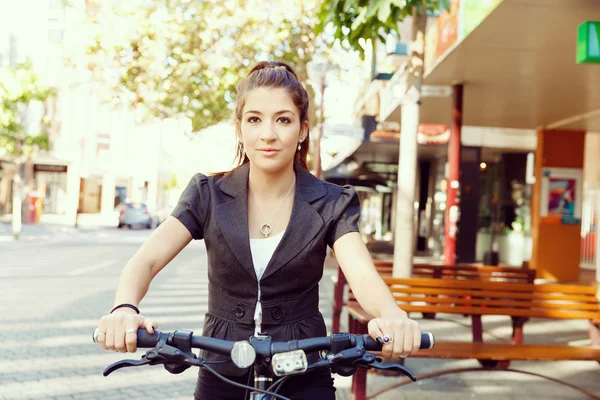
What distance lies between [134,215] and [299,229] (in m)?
35.9

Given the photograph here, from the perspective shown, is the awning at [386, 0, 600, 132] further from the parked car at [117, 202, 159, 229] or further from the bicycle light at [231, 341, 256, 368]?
the parked car at [117, 202, 159, 229]

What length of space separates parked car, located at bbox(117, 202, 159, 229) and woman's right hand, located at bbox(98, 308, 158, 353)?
35905 mm

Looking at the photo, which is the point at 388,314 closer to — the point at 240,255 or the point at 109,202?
the point at 240,255

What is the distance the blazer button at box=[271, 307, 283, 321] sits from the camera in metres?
2.18

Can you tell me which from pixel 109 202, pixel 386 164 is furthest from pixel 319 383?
pixel 109 202

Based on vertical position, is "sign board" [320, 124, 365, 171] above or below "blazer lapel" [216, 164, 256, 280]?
above

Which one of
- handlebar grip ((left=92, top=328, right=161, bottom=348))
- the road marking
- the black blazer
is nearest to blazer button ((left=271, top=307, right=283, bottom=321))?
the black blazer

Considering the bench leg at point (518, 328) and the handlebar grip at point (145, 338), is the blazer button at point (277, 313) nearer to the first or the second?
the handlebar grip at point (145, 338)

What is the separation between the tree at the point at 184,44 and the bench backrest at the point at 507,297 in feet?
40.3

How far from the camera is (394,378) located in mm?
6359

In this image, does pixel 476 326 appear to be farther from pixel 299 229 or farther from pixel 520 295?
pixel 299 229

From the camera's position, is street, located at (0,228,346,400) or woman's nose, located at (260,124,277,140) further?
street, located at (0,228,346,400)

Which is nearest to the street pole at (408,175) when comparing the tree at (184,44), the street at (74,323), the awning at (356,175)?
the street at (74,323)

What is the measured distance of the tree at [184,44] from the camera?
717 inches
